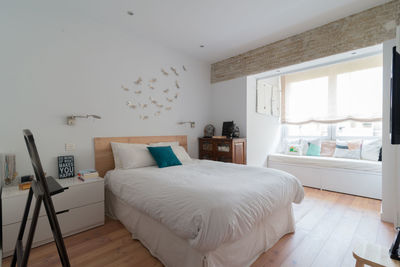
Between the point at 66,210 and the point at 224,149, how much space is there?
250 cm

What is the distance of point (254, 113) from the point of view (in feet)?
12.7

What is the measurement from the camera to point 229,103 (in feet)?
12.9

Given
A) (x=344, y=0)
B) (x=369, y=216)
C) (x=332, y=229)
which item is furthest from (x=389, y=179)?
(x=344, y=0)

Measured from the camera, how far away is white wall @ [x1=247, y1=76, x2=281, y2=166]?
12.3 ft

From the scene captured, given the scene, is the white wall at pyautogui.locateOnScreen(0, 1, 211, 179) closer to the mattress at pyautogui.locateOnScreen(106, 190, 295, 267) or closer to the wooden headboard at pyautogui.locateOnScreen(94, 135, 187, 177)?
the wooden headboard at pyautogui.locateOnScreen(94, 135, 187, 177)

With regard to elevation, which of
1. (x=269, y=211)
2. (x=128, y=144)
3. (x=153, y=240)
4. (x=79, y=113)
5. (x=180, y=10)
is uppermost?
(x=180, y=10)

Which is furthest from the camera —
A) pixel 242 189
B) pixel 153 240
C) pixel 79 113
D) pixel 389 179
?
pixel 79 113

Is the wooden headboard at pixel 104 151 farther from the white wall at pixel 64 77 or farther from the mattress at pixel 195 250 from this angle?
the mattress at pixel 195 250

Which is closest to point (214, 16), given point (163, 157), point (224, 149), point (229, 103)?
point (229, 103)

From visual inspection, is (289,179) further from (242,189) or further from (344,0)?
Result: (344,0)

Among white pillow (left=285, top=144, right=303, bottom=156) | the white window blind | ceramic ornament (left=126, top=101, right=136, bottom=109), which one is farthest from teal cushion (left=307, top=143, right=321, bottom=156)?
ceramic ornament (left=126, top=101, right=136, bottom=109)

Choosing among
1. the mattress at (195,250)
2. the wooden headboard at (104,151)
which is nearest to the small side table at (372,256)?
the mattress at (195,250)

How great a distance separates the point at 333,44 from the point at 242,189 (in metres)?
2.59

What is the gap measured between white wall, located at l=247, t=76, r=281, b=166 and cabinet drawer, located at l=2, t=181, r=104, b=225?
2.69 meters
